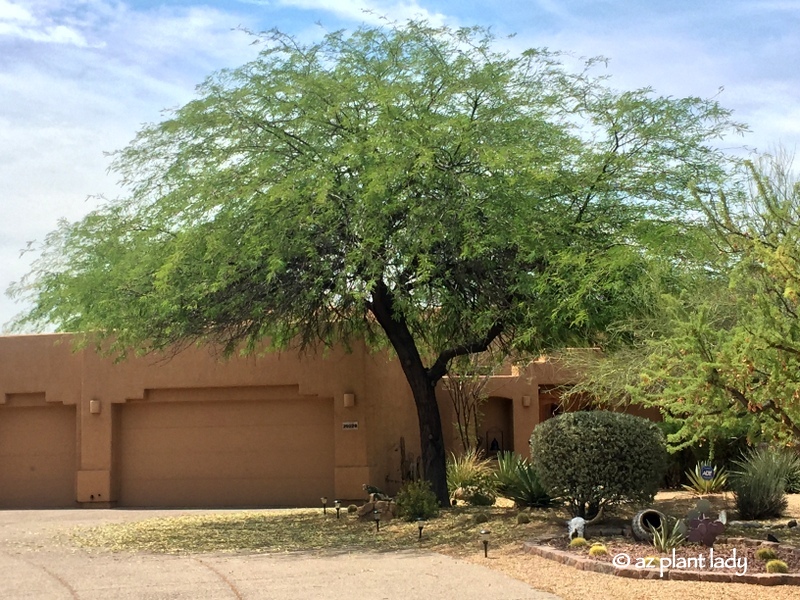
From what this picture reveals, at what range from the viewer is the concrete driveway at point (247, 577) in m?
10.2

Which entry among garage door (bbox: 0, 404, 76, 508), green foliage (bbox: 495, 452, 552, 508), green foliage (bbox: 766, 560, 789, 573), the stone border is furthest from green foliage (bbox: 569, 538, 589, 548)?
garage door (bbox: 0, 404, 76, 508)

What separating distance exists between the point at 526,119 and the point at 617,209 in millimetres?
1903

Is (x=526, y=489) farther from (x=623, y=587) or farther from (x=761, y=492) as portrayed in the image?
(x=623, y=587)

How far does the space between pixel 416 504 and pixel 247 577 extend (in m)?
5.73

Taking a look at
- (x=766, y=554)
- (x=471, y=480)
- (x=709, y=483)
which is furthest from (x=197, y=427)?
(x=766, y=554)

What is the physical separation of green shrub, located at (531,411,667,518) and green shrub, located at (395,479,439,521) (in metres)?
2.69

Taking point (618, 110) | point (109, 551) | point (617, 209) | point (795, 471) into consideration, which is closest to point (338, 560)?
point (109, 551)

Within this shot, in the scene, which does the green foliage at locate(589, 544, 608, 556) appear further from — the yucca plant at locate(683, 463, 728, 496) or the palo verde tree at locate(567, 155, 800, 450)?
the yucca plant at locate(683, 463, 728, 496)

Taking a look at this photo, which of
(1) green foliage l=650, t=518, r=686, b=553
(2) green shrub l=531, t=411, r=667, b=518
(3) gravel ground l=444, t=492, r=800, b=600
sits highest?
(2) green shrub l=531, t=411, r=667, b=518

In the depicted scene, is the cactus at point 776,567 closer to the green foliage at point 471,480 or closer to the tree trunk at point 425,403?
the tree trunk at point 425,403

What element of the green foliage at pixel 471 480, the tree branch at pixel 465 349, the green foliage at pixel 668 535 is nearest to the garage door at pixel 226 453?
the green foliage at pixel 471 480

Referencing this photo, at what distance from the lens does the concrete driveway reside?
10.2 meters

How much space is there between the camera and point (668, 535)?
39.8 feet

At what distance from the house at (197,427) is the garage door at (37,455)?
0.02m
